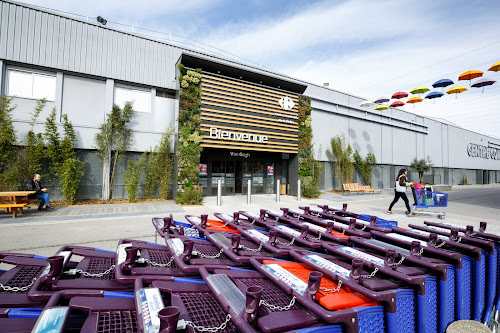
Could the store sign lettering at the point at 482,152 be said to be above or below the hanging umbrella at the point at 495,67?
below

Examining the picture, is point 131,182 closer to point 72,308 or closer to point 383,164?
point 72,308

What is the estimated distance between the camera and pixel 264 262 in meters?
1.86

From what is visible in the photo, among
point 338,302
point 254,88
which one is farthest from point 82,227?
point 254,88

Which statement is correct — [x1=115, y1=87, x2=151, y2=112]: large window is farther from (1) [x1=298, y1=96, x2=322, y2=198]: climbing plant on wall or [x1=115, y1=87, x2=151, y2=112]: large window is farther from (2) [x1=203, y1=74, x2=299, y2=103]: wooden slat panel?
(1) [x1=298, y1=96, x2=322, y2=198]: climbing plant on wall

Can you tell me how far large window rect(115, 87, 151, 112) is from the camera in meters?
11.3

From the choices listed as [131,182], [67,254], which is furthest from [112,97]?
[67,254]

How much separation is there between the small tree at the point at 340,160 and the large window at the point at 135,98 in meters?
12.9

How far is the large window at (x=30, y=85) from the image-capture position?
938 cm

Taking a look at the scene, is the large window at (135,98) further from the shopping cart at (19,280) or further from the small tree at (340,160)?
the small tree at (340,160)

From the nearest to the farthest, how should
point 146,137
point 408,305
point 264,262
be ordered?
point 408,305 < point 264,262 < point 146,137

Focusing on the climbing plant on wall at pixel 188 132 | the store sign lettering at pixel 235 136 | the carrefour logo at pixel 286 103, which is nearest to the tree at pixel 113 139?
the climbing plant on wall at pixel 188 132

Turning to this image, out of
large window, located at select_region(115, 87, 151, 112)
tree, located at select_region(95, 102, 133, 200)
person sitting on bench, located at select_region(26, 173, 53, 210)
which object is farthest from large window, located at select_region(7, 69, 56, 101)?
person sitting on bench, located at select_region(26, 173, 53, 210)

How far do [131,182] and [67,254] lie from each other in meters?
9.85

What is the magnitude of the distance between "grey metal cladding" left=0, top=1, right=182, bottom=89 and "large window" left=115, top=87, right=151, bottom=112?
50 cm
